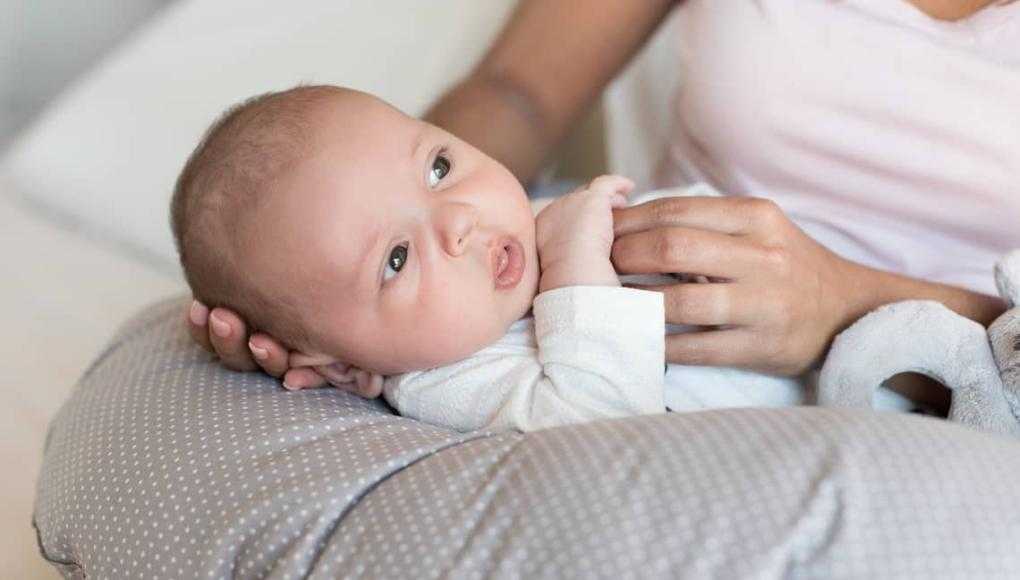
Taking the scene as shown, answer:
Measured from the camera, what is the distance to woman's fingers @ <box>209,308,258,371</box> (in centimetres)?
91

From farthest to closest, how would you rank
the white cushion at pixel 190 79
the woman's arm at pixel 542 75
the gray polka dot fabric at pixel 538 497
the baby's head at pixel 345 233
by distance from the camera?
the white cushion at pixel 190 79
the woman's arm at pixel 542 75
the baby's head at pixel 345 233
the gray polka dot fabric at pixel 538 497

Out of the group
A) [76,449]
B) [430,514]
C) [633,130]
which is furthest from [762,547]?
[633,130]

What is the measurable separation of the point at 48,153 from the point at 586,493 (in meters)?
1.14

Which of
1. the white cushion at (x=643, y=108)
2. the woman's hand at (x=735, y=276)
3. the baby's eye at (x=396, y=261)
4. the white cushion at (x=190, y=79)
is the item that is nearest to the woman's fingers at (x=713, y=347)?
the woman's hand at (x=735, y=276)

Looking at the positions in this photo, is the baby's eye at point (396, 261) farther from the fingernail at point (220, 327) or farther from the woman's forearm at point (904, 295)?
the woman's forearm at point (904, 295)

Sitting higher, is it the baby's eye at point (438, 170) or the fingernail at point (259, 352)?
the baby's eye at point (438, 170)

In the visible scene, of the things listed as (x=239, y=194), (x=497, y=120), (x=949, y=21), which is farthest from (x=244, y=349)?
(x=949, y=21)

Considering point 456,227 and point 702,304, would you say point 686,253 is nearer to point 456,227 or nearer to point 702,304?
point 702,304

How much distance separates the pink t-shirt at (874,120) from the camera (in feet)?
3.45

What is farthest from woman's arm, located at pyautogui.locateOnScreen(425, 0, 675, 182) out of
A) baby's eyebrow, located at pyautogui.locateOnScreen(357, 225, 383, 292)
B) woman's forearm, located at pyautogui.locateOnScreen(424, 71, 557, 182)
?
baby's eyebrow, located at pyautogui.locateOnScreen(357, 225, 383, 292)

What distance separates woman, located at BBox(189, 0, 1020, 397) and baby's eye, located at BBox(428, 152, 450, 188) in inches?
6.0

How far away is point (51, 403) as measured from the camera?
1270mm

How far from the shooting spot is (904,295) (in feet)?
3.33

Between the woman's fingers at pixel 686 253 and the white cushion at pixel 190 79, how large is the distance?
0.75 meters
